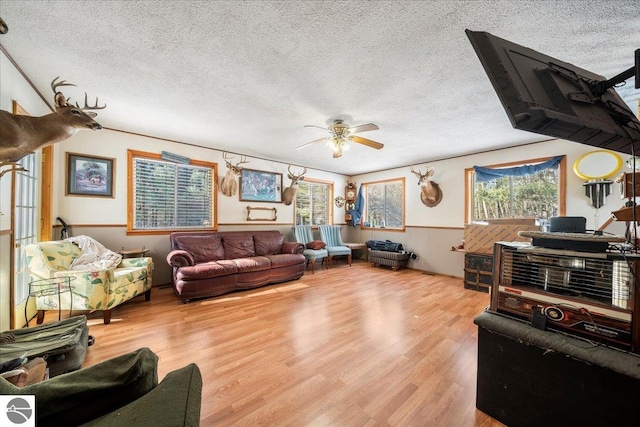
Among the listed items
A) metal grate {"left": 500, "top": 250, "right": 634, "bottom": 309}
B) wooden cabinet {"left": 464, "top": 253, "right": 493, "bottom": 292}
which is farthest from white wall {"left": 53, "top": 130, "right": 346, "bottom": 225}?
wooden cabinet {"left": 464, "top": 253, "right": 493, "bottom": 292}

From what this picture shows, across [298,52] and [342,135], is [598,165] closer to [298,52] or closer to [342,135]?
[342,135]

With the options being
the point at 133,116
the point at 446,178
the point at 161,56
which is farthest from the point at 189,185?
the point at 446,178

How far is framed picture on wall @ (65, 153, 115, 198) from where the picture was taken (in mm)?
3338

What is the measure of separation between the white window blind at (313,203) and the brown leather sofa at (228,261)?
1.31 meters

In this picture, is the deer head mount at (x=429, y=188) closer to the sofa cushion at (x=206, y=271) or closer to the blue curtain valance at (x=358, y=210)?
the blue curtain valance at (x=358, y=210)

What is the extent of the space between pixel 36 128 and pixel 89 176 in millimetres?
2133

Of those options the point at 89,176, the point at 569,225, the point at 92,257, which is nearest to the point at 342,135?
the point at 569,225

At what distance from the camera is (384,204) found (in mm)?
6367

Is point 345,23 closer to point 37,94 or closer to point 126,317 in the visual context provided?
point 37,94

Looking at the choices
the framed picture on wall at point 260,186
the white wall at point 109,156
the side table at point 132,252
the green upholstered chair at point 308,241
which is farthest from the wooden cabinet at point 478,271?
the side table at point 132,252

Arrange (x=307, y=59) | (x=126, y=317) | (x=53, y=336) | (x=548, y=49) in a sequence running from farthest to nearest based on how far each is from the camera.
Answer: (x=126, y=317) → (x=307, y=59) → (x=548, y=49) → (x=53, y=336)

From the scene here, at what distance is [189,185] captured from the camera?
14.5ft

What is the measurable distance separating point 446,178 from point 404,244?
1.81 metres

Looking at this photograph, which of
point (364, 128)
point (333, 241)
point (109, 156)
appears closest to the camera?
point (364, 128)
